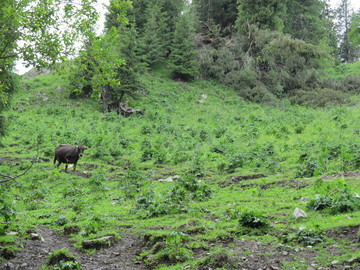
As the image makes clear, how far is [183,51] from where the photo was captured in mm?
37969

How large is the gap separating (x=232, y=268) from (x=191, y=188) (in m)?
4.81

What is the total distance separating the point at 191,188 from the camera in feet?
33.8

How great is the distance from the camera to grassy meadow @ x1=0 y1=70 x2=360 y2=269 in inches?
246

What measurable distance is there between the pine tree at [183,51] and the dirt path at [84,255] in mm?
31827

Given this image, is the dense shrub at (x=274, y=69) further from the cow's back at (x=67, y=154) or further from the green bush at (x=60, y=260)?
the green bush at (x=60, y=260)

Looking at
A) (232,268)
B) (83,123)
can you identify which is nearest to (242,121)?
(83,123)

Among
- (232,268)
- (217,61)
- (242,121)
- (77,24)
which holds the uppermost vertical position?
(217,61)

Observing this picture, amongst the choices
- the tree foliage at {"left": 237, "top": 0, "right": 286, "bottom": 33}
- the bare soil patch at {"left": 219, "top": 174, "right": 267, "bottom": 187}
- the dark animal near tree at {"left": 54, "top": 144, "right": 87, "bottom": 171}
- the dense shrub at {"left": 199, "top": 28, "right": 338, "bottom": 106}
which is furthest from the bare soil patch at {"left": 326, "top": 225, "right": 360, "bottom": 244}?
the tree foliage at {"left": 237, "top": 0, "right": 286, "bottom": 33}

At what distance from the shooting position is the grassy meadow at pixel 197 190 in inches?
246

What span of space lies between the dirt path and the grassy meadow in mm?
182

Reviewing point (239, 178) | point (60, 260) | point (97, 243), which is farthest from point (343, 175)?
point (60, 260)

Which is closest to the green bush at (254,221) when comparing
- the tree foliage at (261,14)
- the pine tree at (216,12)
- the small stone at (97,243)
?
the small stone at (97,243)

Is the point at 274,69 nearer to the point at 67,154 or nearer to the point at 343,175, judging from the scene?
the point at 67,154

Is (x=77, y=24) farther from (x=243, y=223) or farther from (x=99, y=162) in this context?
(x=99, y=162)
